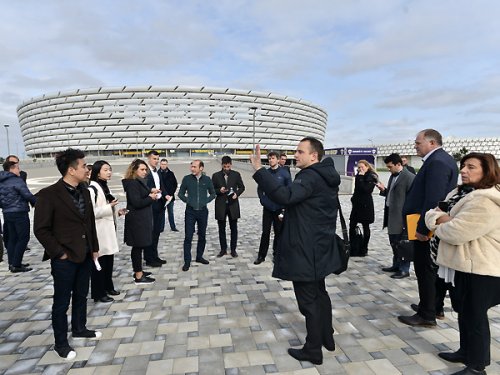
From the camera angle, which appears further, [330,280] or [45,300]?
[330,280]

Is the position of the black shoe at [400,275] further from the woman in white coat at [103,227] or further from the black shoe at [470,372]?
the woman in white coat at [103,227]

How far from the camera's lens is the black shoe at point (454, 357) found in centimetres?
274

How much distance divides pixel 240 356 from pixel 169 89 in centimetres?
10042

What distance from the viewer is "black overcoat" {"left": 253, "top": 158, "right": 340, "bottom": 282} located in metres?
2.60

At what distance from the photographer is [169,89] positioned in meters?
94.7

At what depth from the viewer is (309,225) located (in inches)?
106

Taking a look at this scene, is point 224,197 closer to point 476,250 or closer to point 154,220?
point 154,220

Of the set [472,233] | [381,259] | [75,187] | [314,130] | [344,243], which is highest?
[314,130]

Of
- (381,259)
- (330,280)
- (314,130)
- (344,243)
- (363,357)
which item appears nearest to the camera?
(363,357)

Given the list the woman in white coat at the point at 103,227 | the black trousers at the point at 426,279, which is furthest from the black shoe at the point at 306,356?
the woman in white coat at the point at 103,227

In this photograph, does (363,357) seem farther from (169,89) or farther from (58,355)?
(169,89)

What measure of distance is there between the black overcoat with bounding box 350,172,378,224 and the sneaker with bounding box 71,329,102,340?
479cm

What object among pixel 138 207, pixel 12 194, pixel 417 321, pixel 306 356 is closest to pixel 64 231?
pixel 138 207

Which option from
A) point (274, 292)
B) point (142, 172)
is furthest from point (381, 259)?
point (142, 172)
